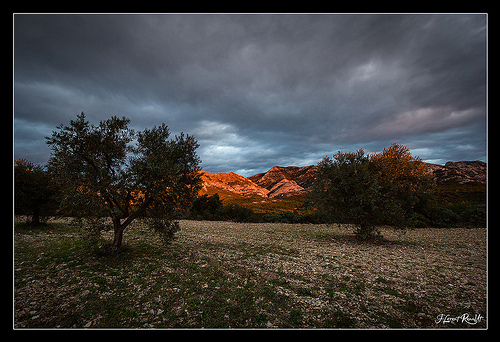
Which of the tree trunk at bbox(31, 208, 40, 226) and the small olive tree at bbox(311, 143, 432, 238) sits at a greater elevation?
the small olive tree at bbox(311, 143, 432, 238)

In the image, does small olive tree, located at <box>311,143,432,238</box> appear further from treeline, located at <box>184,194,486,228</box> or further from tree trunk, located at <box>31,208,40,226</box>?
tree trunk, located at <box>31,208,40,226</box>

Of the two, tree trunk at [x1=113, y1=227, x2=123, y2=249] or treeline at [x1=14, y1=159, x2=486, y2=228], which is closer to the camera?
tree trunk at [x1=113, y1=227, x2=123, y2=249]

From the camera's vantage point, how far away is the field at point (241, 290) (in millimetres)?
6176

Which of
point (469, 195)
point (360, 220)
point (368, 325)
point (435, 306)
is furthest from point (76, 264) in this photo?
point (469, 195)

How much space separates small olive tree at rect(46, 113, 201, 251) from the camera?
10227mm

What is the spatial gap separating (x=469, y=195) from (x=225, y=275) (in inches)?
3366

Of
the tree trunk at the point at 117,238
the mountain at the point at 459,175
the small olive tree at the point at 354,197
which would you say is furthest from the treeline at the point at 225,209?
the mountain at the point at 459,175

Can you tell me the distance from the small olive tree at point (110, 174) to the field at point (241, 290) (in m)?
3.13

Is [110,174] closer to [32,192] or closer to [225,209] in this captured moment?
[32,192]

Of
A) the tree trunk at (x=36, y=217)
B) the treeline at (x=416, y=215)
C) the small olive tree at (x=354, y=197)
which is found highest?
the small olive tree at (x=354, y=197)

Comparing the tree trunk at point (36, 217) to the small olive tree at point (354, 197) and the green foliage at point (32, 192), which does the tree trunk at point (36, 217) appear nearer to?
the green foliage at point (32, 192)

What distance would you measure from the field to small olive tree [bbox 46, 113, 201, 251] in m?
3.13

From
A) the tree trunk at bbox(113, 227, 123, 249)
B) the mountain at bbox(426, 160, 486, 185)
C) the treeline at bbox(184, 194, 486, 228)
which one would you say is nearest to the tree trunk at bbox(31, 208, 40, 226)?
the treeline at bbox(184, 194, 486, 228)

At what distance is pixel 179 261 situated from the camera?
12781 millimetres
